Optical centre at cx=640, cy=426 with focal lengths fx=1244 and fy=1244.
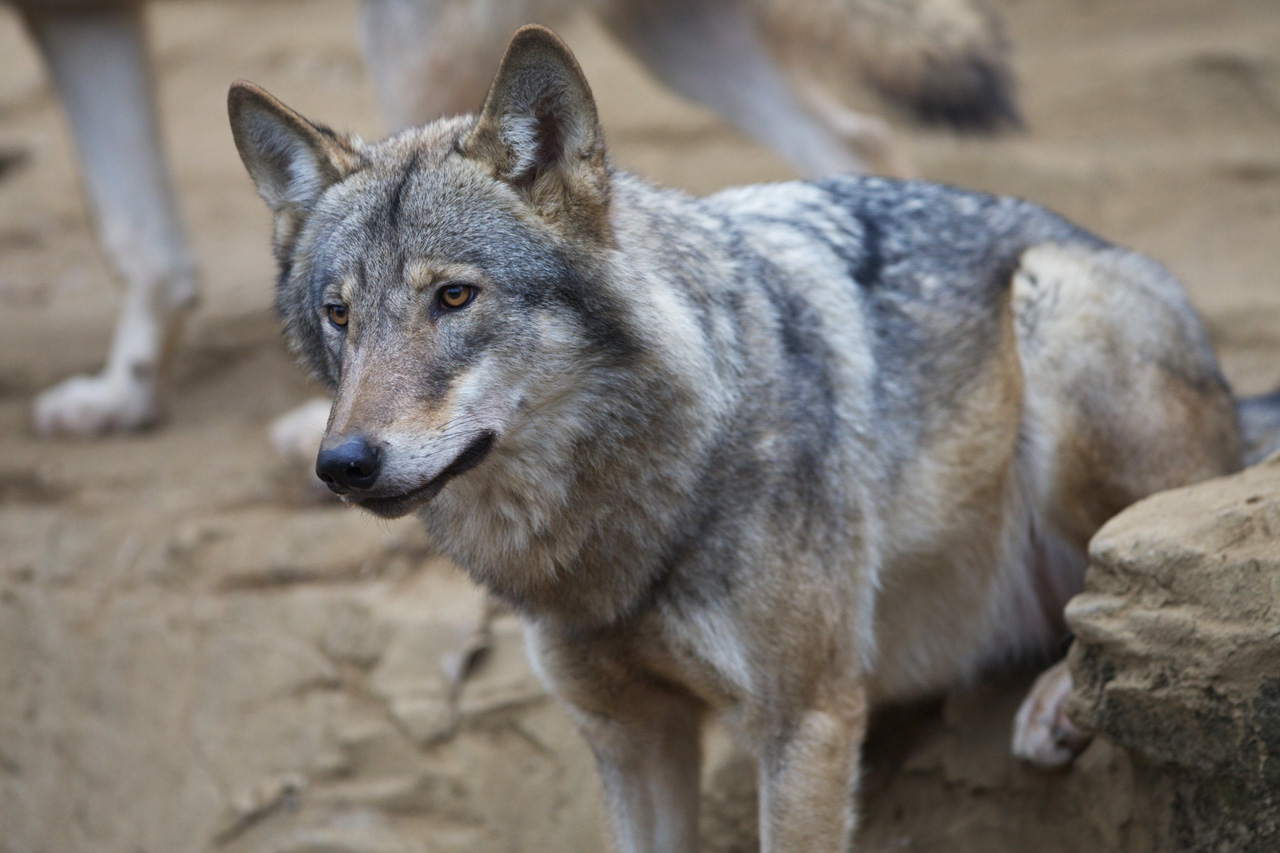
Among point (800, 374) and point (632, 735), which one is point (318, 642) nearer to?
point (632, 735)

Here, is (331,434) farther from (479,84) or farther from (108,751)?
(479,84)

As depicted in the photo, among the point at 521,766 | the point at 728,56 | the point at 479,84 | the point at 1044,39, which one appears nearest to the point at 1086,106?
the point at 1044,39

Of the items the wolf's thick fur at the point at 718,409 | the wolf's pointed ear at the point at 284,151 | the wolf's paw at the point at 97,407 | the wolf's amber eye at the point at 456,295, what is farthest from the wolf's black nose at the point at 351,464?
the wolf's paw at the point at 97,407

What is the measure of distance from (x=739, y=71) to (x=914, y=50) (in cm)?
77

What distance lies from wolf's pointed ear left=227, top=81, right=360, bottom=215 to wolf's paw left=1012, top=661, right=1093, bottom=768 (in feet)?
7.29

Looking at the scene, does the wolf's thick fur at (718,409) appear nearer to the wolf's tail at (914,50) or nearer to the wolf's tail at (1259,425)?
the wolf's tail at (1259,425)

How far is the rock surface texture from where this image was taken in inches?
97.5

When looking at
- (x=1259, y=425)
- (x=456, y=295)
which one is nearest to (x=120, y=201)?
(x=456, y=295)

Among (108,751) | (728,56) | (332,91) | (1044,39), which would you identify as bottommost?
(108,751)

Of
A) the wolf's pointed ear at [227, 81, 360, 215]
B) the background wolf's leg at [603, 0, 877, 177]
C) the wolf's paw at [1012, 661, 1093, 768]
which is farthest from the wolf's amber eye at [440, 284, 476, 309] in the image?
the background wolf's leg at [603, 0, 877, 177]

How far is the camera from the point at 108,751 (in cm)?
445

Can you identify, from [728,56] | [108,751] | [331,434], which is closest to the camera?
[331,434]

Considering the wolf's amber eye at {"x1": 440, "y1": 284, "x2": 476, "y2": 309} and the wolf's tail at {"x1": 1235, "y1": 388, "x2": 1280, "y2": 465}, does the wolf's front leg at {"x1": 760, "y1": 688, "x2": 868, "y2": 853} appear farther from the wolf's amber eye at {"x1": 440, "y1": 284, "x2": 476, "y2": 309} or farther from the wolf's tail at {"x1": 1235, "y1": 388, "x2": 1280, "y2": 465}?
the wolf's tail at {"x1": 1235, "y1": 388, "x2": 1280, "y2": 465}

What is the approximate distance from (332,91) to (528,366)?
7.95m
